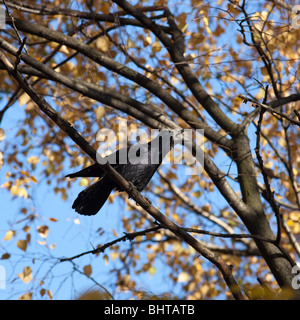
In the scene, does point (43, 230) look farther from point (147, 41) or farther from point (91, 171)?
point (147, 41)

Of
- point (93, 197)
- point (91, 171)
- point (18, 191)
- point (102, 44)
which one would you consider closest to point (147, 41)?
point (102, 44)

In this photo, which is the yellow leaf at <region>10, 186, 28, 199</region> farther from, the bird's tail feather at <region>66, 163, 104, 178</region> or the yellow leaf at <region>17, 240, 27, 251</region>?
the bird's tail feather at <region>66, 163, 104, 178</region>

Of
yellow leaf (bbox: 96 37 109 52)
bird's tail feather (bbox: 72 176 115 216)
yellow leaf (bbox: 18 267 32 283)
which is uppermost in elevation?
yellow leaf (bbox: 96 37 109 52)

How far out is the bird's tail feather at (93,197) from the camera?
14.7 feet

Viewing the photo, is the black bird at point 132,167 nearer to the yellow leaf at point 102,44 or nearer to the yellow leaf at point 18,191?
the yellow leaf at point 102,44

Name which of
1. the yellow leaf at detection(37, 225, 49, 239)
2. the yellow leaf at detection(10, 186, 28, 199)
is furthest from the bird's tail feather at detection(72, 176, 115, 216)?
the yellow leaf at detection(10, 186, 28, 199)

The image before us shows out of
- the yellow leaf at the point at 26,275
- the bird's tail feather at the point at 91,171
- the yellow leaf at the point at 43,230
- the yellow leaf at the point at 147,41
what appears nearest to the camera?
the bird's tail feather at the point at 91,171

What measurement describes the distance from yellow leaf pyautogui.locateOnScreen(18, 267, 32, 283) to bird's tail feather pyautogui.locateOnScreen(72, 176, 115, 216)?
0.97 metres

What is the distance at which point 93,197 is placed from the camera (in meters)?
4.59

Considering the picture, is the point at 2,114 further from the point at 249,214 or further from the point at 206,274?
the point at 206,274

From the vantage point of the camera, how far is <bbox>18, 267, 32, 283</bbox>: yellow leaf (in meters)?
4.81

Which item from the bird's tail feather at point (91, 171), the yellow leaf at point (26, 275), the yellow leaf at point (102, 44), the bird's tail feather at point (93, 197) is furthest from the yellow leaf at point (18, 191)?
the yellow leaf at point (102, 44)

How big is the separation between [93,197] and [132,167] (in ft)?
2.04

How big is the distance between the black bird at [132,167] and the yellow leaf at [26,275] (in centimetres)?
97
